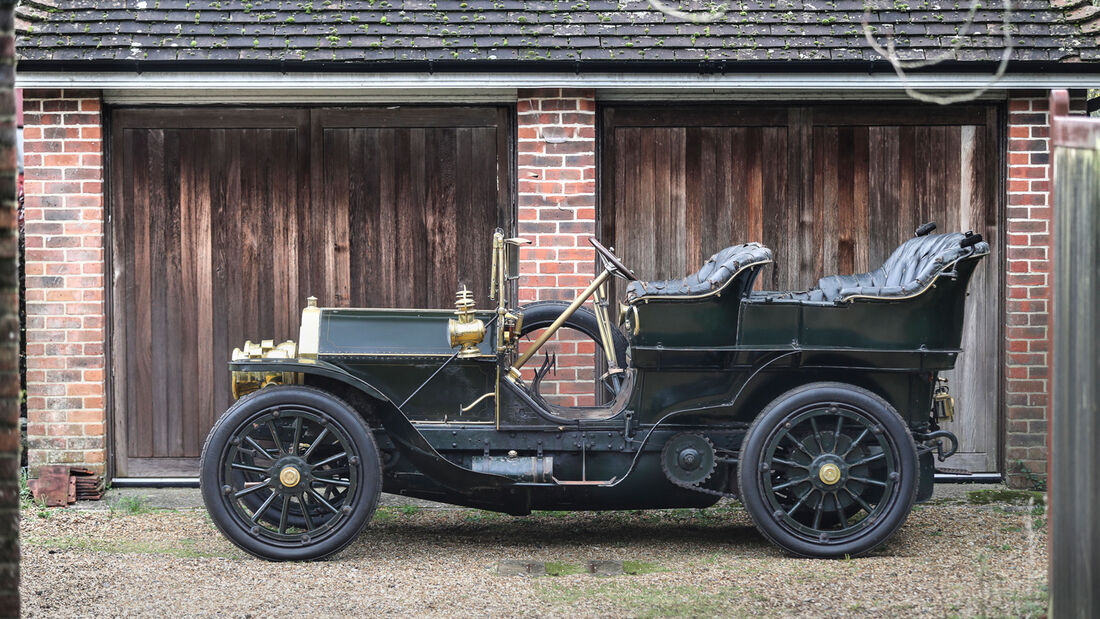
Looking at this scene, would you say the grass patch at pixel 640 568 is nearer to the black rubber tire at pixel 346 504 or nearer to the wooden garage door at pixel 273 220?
the black rubber tire at pixel 346 504

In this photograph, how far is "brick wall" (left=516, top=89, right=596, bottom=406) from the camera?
284 inches

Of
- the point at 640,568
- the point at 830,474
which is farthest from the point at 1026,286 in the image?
the point at 640,568

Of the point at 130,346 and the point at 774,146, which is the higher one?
the point at 774,146

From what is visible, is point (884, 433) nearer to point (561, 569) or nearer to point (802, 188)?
point (561, 569)

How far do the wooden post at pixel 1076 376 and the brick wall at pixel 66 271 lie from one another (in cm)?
568

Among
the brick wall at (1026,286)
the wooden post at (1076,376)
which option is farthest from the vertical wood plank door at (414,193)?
the wooden post at (1076,376)

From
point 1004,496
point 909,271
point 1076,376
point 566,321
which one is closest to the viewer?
point 1076,376

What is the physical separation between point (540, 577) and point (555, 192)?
8.87 ft

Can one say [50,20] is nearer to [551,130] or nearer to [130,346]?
[130,346]

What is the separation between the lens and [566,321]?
6.63 m

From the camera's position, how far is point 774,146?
24.7 feet

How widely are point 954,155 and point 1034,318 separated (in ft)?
3.87

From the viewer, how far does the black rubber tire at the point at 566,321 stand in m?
6.54

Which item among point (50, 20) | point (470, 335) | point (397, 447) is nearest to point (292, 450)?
point (397, 447)
